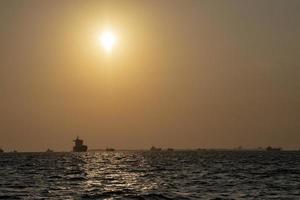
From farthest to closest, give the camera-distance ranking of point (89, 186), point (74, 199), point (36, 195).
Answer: point (89, 186) → point (36, 195) → point (74, 199)

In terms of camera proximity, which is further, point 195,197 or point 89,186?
point 89,186

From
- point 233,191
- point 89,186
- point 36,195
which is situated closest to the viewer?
point 36,195

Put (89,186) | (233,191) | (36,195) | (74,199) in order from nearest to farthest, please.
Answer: (74,199) → (36,195) → (233,191) → (89,186)

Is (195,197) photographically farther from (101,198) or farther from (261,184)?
(261,184)

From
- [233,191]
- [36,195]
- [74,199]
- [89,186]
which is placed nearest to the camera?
[74,199]

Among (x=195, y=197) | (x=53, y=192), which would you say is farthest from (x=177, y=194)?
(x=53, y=192)

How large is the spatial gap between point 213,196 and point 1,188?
58.9 feet

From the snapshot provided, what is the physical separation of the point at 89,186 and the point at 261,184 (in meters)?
16.0

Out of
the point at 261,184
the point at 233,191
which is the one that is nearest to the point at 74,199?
the point at 233,191

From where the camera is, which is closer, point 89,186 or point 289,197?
point 289,197

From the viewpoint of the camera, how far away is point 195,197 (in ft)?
130

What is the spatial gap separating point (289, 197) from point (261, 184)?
11534 millimetres

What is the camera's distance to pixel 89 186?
162ft

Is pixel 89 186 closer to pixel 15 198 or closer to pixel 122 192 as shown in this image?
pixel 122 192
